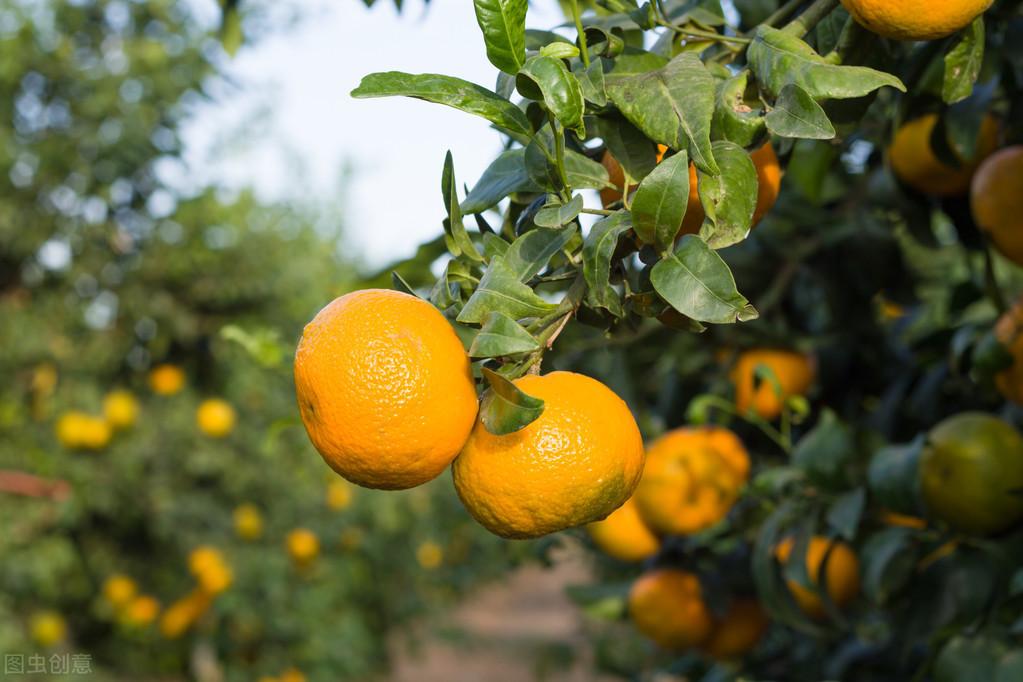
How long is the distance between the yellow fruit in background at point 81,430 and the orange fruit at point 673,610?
202 centimetres

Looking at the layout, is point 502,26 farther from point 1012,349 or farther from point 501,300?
point 1012,349

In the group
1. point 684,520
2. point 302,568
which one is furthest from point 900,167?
point 302,568

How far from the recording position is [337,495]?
3.51 metres

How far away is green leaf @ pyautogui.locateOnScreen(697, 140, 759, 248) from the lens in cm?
43

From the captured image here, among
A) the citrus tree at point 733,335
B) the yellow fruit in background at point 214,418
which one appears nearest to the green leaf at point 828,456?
the citrus tree at point 733,335

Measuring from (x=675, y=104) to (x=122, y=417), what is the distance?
8.40 feet

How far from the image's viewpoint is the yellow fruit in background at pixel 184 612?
3.07 meters

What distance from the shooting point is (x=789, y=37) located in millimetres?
459

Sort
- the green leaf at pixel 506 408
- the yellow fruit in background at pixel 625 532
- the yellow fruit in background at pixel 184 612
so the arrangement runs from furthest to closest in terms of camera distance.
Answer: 1. the yellow fruit in background at pixel 184 612
2. the yellow fruit in background at pixel 625 532
3. the green leaf at pixel 506 408

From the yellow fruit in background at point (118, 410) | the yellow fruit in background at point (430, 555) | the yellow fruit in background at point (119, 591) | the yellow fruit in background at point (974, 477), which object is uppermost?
the yellow fruit in background at point (974, 477)

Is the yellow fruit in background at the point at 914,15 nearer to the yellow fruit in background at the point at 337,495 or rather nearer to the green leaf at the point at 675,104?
the green leaf at the point at 675,104

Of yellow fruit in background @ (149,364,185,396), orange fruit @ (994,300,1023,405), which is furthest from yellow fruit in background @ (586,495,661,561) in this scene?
yellow fruit in background @ (149,364,185,396)

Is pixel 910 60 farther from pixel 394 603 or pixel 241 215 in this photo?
pixel 394 603

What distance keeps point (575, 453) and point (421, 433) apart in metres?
0.07
